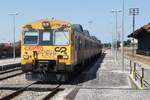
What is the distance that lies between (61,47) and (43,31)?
1270 millimetres

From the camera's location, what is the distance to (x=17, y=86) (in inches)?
864

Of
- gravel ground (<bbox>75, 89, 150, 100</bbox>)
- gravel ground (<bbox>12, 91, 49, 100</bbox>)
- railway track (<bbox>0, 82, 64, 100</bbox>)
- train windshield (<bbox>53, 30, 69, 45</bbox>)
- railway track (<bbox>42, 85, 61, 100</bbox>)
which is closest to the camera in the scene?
gravel ground (<bbox>75, 89, 150, 100</bbox>)

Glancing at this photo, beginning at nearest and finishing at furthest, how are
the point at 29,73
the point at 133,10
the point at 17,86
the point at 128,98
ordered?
the point at 128,98 < the point at 17,86 < the point at 29,73 < the point at 133,10

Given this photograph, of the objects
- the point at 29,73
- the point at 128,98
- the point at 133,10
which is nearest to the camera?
the point at 128,98

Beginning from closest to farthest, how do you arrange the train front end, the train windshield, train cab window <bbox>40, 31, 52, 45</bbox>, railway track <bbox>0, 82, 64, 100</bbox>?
railway track <bbox>0, 82, 64, 100</bbox>, the train front end, the train windshield, train cab window <bbox>40, 31, 52, 45</bbox>

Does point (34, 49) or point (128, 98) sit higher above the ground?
point (34, 49)

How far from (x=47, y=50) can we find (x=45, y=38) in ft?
2.12

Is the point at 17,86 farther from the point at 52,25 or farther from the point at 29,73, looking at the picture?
the point at 52,25

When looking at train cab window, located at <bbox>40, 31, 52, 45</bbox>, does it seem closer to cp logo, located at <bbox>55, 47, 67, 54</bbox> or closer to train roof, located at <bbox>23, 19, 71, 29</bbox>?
train roof, located at <bbox>23, 19, 71, 29</bbox>

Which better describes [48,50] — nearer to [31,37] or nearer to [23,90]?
[31,37]

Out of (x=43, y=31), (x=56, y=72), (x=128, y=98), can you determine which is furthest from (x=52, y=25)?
(x=128, y=98)

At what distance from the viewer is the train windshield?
22.9 m

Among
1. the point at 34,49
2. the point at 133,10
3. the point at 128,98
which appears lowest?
the point at 128,98

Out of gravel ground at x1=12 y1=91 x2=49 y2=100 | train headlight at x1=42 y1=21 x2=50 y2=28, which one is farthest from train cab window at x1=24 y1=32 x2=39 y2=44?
gravel ground at x1=12 y1=91 x2=49 y2=100
